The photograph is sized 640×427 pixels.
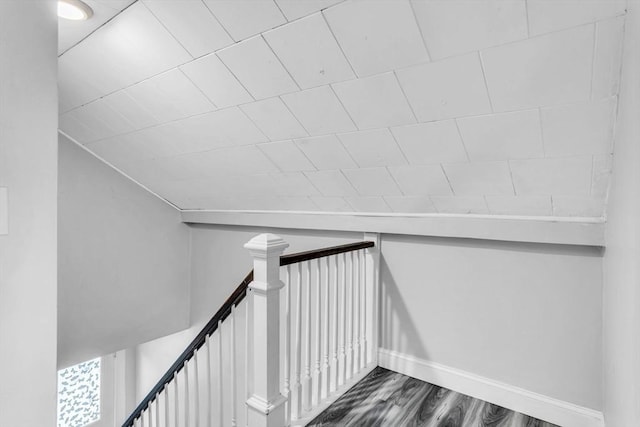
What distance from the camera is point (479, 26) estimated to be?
4.05 ft

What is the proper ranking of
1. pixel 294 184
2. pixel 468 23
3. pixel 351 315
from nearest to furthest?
pixel 468 23 < pixel 351 315 < pixel 294 184

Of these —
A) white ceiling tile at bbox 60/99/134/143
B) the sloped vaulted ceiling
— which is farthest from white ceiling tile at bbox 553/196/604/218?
white ceiling tile at bbox 60/99/134/143

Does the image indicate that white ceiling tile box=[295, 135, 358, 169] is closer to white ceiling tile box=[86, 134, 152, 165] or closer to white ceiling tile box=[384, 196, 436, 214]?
white ceiling tile box=[384, 196, 436, 214]

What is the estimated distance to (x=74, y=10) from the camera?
1.69 m

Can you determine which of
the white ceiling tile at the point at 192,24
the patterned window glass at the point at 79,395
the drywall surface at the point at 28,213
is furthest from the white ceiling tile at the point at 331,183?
the patterned window glass at the point at 79,395

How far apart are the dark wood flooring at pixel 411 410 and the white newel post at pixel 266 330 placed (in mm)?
395

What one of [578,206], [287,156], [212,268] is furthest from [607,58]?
[212,268]

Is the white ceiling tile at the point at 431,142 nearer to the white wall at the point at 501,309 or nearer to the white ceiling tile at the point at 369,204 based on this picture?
the white ceiling tile at the point at 369,204

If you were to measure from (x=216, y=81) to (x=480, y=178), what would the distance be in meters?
1.46

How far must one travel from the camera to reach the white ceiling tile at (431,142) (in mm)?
1652

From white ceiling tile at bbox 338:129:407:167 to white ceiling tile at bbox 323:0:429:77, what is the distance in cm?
37

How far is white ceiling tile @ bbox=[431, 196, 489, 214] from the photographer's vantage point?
1999mm

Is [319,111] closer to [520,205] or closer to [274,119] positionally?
[274,119]

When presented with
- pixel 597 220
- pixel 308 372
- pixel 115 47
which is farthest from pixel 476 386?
pixel 115 47
